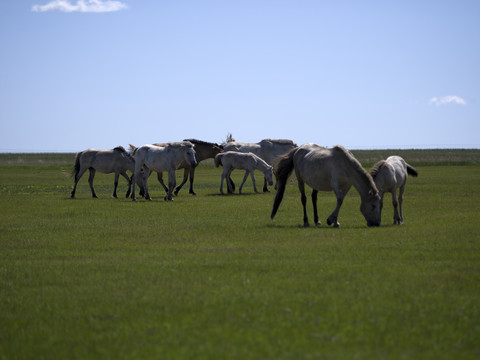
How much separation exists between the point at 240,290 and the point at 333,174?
7.76 meters

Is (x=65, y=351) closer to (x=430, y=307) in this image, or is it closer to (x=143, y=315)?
(x=143, y=315)

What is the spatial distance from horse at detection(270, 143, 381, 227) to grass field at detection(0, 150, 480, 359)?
2.37ft

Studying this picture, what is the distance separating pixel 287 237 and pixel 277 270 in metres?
3.91

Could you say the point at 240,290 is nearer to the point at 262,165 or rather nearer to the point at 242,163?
the point at 262,165

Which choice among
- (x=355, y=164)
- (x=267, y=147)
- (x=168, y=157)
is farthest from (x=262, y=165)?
(x=355, y=164)

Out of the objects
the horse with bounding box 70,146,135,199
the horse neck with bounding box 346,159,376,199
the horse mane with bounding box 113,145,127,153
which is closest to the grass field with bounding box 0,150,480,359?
the horse neck with bounding box 346,159,376,199

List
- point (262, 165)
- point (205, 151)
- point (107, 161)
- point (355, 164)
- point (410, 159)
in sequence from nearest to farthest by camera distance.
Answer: point (355, 164), point (107, 161), point (262, 165), point (205, 151), point (410, 159)

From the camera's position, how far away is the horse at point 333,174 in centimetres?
1502

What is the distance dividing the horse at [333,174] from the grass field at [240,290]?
723 millimetres

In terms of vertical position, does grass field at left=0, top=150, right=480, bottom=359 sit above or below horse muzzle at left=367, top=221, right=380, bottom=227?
below

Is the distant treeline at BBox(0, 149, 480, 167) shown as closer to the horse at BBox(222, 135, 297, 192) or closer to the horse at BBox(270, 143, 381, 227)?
the horse at BBox(222, 135, 297, 192)

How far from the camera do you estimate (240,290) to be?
843 cm

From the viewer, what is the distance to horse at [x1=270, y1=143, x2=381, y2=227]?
15023 mm

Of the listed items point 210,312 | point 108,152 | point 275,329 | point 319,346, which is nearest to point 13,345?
point 210,312
